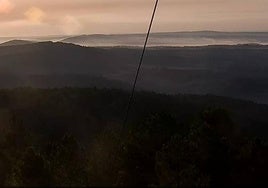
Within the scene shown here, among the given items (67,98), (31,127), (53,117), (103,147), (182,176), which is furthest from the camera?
(67,98)

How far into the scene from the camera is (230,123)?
27.2 meters

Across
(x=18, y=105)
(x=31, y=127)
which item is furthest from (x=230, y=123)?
(x=18, y=105)

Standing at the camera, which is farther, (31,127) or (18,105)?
(18,105)

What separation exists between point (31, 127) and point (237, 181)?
57507mm

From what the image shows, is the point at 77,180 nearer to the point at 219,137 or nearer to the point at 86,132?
the point at 219,137

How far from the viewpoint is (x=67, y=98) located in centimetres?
9962

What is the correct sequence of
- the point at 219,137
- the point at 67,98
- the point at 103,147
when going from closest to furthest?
the point at 219,137 → the point at 103,147 → the point at 67,98

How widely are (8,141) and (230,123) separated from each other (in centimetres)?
1385

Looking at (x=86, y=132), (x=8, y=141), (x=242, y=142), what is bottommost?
(x=86, y=132)

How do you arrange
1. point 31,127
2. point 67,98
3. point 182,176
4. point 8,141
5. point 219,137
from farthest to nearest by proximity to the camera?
point 67,98 < point 31,127 < point 8,141 < point 219,137 < point 182,176

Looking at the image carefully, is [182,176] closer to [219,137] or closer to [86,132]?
[219,137]

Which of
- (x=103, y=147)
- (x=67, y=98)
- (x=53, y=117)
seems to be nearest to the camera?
(x=103, y=147)

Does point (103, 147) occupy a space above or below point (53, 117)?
above

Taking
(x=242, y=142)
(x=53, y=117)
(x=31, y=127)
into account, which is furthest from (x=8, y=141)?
(x=53, y=117)
